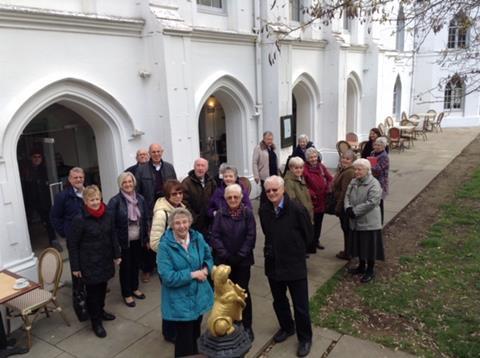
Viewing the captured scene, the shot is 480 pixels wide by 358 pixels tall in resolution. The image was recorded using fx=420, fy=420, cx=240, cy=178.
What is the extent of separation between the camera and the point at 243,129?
32.8 ft

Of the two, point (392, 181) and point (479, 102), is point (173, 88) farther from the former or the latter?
point (479, 102)

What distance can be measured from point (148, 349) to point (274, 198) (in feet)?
7.08

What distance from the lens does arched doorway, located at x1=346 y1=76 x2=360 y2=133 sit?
15909 millimetres

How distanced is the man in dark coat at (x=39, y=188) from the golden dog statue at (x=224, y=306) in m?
5.75

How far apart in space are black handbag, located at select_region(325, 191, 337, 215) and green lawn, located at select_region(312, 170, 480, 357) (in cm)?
94

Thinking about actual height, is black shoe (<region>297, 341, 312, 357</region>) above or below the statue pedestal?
below

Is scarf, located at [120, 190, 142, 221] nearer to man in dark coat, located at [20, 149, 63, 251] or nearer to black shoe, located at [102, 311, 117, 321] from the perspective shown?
black shoe, located at [102, 311, 117, 321]

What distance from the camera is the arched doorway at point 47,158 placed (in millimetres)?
7727

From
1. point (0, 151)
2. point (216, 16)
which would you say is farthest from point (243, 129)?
point (0, 151)

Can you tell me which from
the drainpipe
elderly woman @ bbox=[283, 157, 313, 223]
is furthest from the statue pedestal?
the drainpipe

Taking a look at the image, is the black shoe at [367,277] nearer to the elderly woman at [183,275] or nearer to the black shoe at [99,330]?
the elderly woman at [183,275]

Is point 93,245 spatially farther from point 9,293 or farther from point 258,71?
point 258,71

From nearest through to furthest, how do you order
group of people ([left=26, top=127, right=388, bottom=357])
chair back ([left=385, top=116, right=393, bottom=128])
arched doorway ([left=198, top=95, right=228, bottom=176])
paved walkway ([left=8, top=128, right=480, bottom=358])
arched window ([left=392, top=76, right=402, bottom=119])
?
group of people ([left=26, top=127, right=388, bottom=357])
paved walkway ([left=8, top=128, right=480, bottom=358])
arched doorway ([left=198, top=95, right=228, bottom=176])
chair back ([left=385, top=116, right=393, bottom=128])
arched window ([left=392, top=76, right=402, bottom=119])

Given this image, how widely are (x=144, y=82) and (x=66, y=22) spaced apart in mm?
1634
